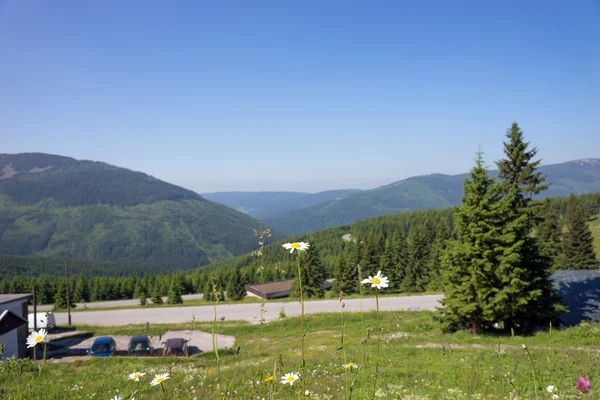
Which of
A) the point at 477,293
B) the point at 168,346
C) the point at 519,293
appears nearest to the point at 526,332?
the point at 519,293

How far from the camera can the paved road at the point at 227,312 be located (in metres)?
36.5

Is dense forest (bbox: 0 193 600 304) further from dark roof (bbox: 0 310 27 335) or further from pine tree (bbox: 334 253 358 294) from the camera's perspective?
dark roof (bbox: 0 310 27 335)

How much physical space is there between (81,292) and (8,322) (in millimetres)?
53034

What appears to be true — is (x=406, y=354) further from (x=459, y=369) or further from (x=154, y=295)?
(x=154, y=295)

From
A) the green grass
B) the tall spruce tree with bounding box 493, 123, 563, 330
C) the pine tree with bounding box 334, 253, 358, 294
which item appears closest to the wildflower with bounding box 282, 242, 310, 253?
the green grass

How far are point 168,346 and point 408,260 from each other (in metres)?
47.7

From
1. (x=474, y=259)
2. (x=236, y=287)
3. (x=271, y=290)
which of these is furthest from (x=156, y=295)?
(x=474, y=259)

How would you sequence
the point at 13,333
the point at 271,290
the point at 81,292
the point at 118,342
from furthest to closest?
the point at 81,292
the point at 271,290
the point at 118,342
the point at 13,333

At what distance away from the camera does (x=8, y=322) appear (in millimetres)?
22297

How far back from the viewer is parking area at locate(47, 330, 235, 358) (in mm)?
26266

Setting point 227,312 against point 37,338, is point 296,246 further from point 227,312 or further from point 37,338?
point 227,312

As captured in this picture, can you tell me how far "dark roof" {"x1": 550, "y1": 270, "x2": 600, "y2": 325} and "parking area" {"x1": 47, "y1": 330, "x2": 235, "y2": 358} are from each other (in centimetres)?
2268

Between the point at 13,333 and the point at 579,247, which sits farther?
the point at 579,247

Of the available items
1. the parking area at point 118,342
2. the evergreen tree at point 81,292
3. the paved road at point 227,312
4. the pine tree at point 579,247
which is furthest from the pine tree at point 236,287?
the pine tree at point 579,247
